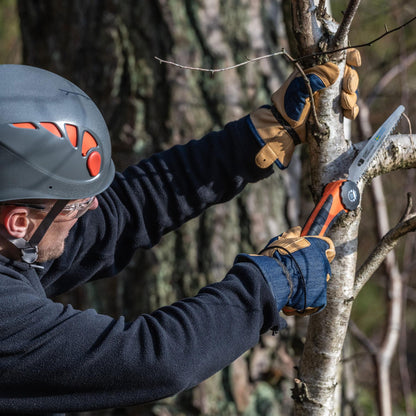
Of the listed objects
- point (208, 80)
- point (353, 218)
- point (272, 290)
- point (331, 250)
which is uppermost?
point (208, 80)

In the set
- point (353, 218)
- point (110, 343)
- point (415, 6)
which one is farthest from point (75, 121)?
point (415, 6)

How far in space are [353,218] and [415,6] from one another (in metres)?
2.89

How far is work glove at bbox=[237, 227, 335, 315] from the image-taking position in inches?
64.4

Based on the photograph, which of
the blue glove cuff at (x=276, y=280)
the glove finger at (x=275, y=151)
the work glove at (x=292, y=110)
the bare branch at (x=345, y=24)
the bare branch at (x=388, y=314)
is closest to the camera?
the bare branch at (x=345, y=24)

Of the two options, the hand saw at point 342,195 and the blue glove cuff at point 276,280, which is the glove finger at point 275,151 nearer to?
the hand saw at point 342,195

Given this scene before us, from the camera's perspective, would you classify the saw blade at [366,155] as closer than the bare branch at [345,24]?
No

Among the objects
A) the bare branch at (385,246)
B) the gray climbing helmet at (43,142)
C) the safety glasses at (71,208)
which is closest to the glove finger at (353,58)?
the bare branch at (385,246)

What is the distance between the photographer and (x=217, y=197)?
7.19 feet

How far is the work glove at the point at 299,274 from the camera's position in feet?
5.37

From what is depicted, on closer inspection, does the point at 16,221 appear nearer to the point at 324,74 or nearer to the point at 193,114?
the point at 324,74

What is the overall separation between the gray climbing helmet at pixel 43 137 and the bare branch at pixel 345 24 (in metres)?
0.77

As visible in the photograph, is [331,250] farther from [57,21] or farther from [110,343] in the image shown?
[57,21]

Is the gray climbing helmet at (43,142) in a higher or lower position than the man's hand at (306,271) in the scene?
higher

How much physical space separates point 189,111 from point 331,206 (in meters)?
1.51
